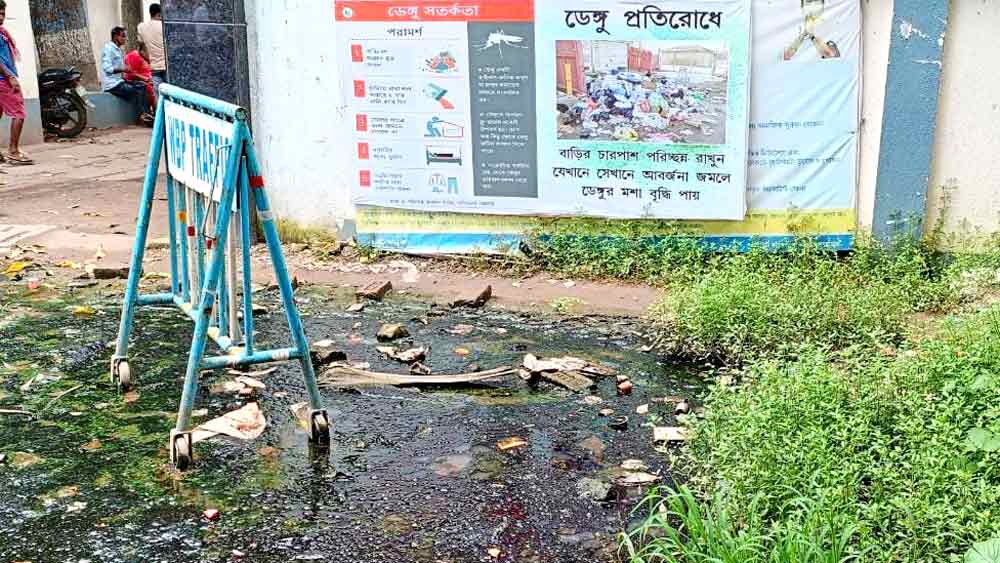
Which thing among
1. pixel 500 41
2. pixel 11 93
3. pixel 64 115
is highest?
pixel 500 41

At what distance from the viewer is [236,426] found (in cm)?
480

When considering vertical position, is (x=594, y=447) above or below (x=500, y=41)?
below

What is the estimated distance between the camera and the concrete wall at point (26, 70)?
12961 mm

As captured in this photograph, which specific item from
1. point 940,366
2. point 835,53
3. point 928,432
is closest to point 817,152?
point 835,53

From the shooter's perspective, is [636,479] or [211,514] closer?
[211,514]

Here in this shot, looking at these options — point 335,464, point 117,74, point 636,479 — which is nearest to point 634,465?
point 636,479

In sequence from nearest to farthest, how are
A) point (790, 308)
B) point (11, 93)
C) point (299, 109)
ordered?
point (790, 308) < point (299, 109) < point (11, 93)

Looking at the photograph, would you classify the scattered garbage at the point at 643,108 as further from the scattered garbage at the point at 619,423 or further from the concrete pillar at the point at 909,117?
the scattered garbage at the point at 619,423

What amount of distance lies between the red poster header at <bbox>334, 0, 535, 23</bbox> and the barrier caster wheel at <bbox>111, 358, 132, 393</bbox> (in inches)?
123

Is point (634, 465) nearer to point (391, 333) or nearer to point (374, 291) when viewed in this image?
point (391, 333)

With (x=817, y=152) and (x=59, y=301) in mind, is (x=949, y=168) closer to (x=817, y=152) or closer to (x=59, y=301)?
(x=817, y=152)

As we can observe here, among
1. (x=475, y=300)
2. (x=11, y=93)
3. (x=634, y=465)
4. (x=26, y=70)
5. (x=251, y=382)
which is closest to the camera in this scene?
(x=634, y=465)

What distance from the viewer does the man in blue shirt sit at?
15.2 meters

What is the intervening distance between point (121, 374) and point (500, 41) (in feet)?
11.0
